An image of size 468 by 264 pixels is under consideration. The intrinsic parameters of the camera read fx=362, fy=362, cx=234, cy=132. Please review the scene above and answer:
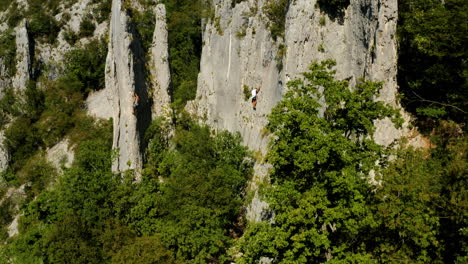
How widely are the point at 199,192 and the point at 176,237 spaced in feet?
Result: 10.2

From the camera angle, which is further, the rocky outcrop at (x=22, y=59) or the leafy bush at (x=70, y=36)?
the leafy bush at (x=70, y=36)

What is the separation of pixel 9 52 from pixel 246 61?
3634cm

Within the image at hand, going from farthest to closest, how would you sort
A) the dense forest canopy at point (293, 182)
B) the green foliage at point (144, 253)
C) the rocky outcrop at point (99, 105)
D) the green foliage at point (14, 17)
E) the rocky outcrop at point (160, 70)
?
the green foliage at point (14, 17) < the rocky outcrop at point (99, 105) < the rocky outcrop at point (160, 70) < the green foliage at point (144, 253) < the dense forest canopy at point (293, 182)

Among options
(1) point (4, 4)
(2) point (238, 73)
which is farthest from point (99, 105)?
(1) point (4, 4)

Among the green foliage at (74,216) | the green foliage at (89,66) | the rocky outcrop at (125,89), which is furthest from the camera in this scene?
the green foliage at (89,66)

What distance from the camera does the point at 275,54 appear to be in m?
25.7

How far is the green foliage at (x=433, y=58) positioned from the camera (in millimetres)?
20172

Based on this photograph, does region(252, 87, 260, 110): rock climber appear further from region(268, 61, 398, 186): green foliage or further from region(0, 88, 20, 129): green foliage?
region(0, 88, 20, 129): green foliage

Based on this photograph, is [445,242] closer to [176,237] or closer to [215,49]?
[176,237]

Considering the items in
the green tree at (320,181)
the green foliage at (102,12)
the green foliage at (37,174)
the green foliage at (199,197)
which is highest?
the green foliage at (102,12)

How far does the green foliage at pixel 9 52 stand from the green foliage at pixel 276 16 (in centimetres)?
3773

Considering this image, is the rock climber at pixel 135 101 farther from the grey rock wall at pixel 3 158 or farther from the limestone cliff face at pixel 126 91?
the grey rock wall at pixel 3 158

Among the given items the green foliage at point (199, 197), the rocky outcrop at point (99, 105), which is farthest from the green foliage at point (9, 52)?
the green foliage at point (199, 197)

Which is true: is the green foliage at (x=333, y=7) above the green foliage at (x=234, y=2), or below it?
below
